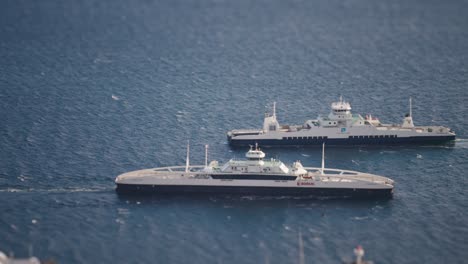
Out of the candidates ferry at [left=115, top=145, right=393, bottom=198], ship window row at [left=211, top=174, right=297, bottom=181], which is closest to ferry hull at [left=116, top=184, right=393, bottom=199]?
ferry at [left=115, top=145, right=393, bottom=198]

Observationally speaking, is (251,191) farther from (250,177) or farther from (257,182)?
(250,177)

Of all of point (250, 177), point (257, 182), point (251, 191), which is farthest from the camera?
point (250, 177)

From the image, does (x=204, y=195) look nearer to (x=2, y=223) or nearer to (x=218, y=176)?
(x=218, y=176)

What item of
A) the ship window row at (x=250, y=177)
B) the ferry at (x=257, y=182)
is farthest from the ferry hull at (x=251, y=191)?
the ship window row at (x=250, y=177)

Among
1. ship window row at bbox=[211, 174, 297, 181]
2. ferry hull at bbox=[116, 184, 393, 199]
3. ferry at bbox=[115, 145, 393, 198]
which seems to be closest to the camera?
ferry at bbox=[115, 145, 393, 198]

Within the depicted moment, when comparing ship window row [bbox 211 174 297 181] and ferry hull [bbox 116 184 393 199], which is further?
ship window row [bbox 211 174 297 181]

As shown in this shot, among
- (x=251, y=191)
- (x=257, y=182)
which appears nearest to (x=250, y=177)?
(x=257, y=182)

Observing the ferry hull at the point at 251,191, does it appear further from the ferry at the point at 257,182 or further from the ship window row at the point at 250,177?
the ship window row at the point at 250,177

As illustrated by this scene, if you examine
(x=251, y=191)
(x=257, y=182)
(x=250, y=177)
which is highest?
(x=250, y=177)

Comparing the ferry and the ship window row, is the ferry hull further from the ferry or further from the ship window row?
the ship window row
